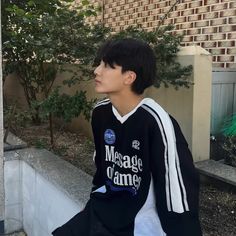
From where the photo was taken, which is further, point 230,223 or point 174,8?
point 174,8

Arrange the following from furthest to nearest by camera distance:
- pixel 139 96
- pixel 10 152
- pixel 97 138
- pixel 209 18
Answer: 1. pixel 209 18
2. pixel 10 152
3. pixel 97 138
4. pixel 139 96

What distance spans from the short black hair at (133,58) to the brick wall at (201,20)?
276 centimetres

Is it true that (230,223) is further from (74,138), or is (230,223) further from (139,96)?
(74,138)

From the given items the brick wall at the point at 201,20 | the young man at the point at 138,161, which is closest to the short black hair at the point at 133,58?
the young man at the point at 138,161

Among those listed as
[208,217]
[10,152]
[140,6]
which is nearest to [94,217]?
[208,217]

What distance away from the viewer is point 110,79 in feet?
5.64

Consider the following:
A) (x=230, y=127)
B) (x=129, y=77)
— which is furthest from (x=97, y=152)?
(x=230, y=127)

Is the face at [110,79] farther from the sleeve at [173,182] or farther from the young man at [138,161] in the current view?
the sleeve at [173,182]

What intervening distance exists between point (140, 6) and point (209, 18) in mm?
1512

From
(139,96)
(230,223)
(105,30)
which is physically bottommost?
(230,223)

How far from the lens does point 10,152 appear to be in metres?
3.76

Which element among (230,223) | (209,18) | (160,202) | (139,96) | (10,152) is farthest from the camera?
(209,18)

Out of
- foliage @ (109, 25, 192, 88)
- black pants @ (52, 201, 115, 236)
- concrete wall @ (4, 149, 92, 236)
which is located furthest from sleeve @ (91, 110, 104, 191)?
foliage @ (109, 25, 192, 88)

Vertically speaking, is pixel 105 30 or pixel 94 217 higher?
pixel 105 30
